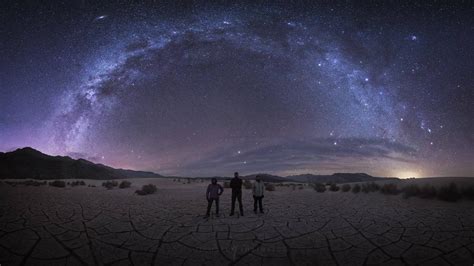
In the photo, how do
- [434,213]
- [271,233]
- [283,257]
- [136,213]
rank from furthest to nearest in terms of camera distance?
[136,213], [434,213], [271,233], [283,257]

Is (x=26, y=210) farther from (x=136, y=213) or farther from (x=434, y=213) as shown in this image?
(x=434, y=213)

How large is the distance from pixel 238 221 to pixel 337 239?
3.42 metres

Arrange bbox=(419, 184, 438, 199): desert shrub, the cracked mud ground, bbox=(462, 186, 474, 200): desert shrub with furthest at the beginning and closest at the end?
bbox=(419, 184, 438, 199): desert shrub → bbox=(462, 186, 474, 200): desert shrub → the cracked mud ground

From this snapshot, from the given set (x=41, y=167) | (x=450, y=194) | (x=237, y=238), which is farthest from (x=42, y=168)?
(x=450, y=194)

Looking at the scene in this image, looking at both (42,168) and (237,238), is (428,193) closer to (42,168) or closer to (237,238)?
(237,238)

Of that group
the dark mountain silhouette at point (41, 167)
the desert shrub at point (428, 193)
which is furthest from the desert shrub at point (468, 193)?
the dark mountain silhouette at point (41, 167)

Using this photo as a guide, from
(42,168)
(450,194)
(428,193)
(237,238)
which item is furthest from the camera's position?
(42,168)

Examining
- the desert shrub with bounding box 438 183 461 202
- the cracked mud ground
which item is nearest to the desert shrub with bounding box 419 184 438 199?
the desert shrub with bounding box 438 183 461 202

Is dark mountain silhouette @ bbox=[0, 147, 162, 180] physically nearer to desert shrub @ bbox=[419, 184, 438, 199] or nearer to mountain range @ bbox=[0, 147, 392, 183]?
mountain range @ bbox=[0, 147, 392, 183]

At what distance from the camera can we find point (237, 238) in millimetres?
6285

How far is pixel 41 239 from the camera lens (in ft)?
19.8

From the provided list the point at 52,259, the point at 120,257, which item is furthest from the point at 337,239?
the point at 52,259

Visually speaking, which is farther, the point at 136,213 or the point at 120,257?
the point at 136,213

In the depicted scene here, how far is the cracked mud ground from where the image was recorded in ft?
16.5
